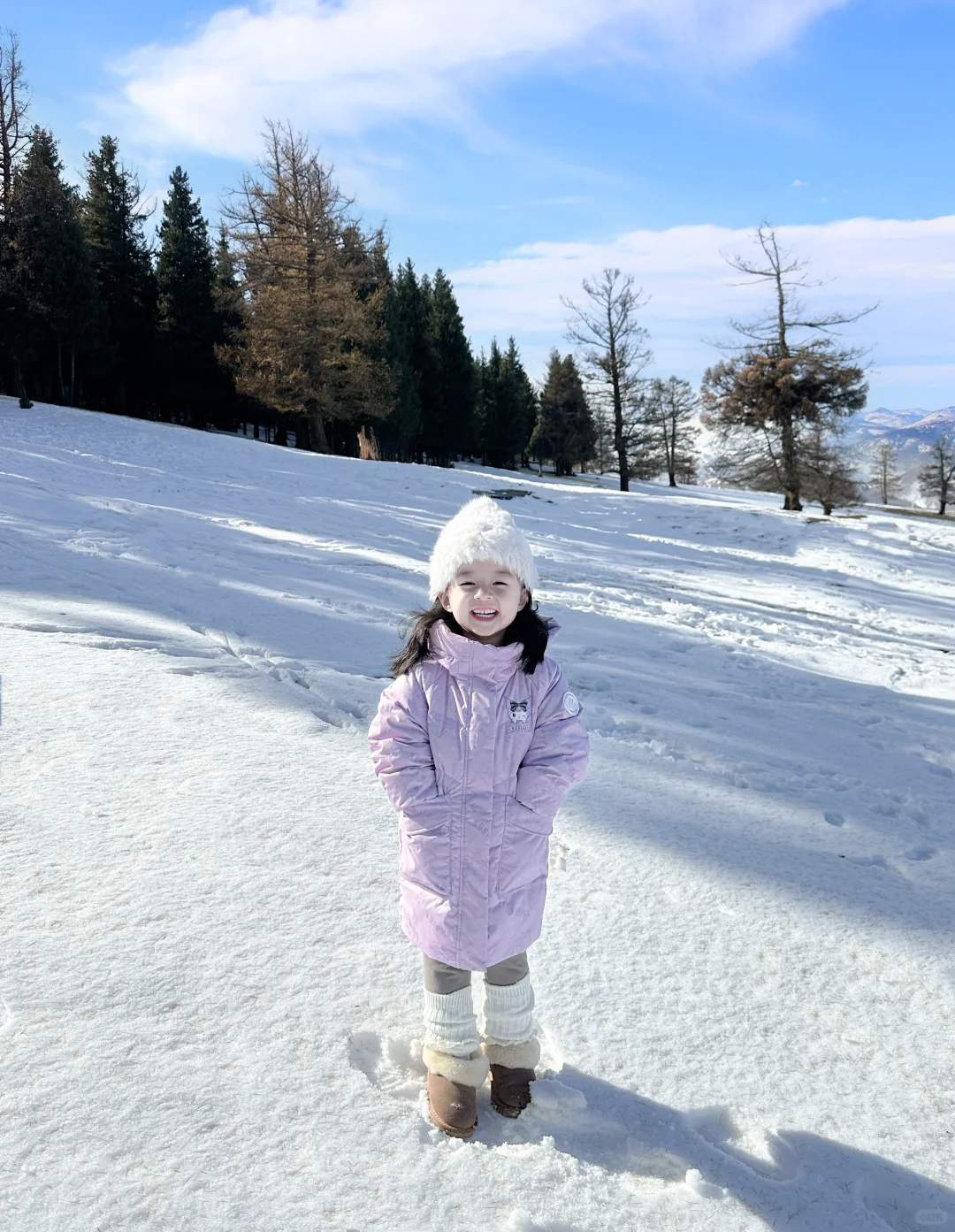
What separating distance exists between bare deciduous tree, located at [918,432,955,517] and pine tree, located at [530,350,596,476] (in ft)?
75.3

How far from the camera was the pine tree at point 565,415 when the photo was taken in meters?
48.2

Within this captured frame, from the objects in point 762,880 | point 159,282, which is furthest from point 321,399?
point 762,880

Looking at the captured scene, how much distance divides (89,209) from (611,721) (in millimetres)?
34179

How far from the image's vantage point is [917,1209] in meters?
A: 1.80

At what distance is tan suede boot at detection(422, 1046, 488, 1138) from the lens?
191cm

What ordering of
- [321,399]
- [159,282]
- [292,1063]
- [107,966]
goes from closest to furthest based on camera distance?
[292,1063]
[107,966]
[321,399]
[159,282]

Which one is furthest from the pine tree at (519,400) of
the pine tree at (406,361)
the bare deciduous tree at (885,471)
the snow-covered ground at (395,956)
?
the snow-covered ground at (395,956)

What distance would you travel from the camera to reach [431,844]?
197cm

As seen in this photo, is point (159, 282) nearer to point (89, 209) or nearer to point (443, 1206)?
point (89, 209)

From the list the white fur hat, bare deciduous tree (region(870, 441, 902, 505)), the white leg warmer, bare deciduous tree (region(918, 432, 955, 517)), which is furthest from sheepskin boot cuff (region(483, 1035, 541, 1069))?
bare deciduous tree (region(870, 441, 902, 505))

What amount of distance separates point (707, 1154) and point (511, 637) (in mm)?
1310

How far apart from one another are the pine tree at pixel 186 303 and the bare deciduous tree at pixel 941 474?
145ft

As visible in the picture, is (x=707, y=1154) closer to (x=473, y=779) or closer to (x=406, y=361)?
(x=473, y=779)

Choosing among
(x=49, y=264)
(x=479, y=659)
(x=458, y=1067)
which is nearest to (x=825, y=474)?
(x=479, y=659)
